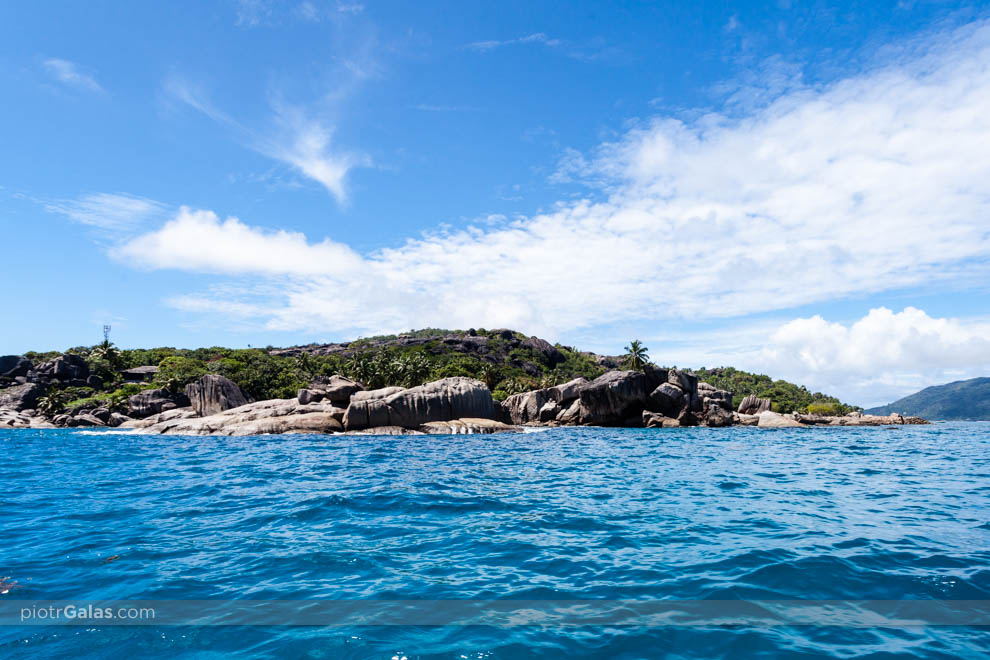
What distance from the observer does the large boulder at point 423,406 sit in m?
43.8

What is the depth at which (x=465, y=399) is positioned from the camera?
4828cm

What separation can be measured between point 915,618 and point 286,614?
6957mm

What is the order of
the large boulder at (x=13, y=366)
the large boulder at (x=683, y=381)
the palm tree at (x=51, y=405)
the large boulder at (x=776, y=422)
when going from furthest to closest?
the large boulder at (x=13, y=366) → the palm tree at (x=51, y=405) → the large boulder at (x=776, y=422) → the large boulder at (x=683, y=381)

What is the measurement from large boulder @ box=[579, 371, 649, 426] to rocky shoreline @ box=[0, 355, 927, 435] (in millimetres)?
125

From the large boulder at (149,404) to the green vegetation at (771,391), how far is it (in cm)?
9795

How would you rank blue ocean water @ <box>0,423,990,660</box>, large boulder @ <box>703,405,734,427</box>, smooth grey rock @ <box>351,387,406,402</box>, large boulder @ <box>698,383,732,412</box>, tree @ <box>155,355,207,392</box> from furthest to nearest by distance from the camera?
tree @ <box>155,355,207,392</box> < large boulder @ <box>698,383,732,412</box> < large boulder @ <box>703,405,734,427</box> < smooth grey rock @ <box>351,387,406,402</box> < blue ocean water @ <box>0,423,990,660</box>

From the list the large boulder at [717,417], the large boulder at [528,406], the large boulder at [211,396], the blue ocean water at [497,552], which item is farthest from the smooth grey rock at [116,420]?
the large boulder at [717,417]

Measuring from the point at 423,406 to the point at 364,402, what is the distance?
521cm

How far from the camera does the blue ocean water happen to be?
501cm

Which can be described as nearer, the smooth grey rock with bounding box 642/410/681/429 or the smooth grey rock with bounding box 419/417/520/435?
the smooth grey rock with bounding box 419/417/520/435

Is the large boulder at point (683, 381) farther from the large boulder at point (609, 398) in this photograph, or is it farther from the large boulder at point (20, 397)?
the large boulder at point (20, 397)

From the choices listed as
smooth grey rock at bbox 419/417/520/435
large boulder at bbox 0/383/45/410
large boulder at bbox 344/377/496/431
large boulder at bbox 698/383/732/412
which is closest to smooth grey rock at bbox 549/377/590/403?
large boulder at bbox 698/383/732/412

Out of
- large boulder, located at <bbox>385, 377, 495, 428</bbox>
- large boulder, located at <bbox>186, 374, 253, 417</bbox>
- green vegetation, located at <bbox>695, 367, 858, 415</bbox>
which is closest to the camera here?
large boulder, located at <bbox>385, 377, 495, 428</bbox>

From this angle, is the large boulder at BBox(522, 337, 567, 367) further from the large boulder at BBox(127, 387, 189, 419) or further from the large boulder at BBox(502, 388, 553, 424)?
the large boulder at BBox(127, 387, 189, 419)
